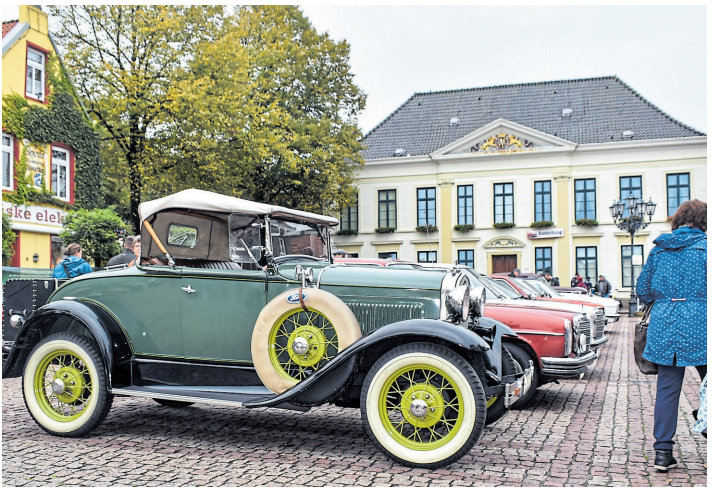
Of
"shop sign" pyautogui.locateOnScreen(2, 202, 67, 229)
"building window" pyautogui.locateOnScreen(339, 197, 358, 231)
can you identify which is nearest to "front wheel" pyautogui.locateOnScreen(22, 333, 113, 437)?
"shop sign" pyautogui.locateOnScreen(2, 202, 67, 229)

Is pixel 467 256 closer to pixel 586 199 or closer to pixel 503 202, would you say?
pixel 503 202

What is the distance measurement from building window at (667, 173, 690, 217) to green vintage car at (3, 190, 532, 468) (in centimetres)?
3261

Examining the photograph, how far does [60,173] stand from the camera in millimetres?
22078

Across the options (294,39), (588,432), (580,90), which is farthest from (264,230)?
(580,90)

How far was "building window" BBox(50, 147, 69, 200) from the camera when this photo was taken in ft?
71.3

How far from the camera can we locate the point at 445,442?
4.70m

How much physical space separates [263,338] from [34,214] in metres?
17.9

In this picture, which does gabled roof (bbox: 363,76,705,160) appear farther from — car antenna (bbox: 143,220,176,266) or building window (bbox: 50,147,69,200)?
car antenna (bbox: 143,220,176,266)

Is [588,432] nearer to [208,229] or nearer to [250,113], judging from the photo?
[208,229]

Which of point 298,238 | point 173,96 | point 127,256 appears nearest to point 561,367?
point 298,238

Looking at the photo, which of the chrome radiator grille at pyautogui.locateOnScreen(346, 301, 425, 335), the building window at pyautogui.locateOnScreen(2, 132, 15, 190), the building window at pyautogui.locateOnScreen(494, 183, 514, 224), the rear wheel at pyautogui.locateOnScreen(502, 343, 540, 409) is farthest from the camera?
the building window at pyautogui.locateOnScreen(494, 183, 514, 224)

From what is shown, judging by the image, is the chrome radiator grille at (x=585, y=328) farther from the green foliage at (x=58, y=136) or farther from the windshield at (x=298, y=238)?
the green foliage at (x=58, y=136)

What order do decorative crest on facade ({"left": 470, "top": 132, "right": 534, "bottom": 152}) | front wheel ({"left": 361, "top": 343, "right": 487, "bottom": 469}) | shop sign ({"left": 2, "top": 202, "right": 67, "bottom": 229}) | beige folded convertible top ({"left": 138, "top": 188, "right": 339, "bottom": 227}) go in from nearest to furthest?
front wheel ({"left": 361, "top": 343, "right": 487, "bottom": 469}), beige folded convertible top ({"left": 138, "top": 188, "right": 339, "bottom": 227}), shop sign ({"left": 2, "top": 202, "right": 67, "bottom": 229}), decorative crest on facade ({"left": 470, "top": 132, "right": 534, "bottom": 152})

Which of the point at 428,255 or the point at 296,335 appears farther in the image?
the point at 428,255
